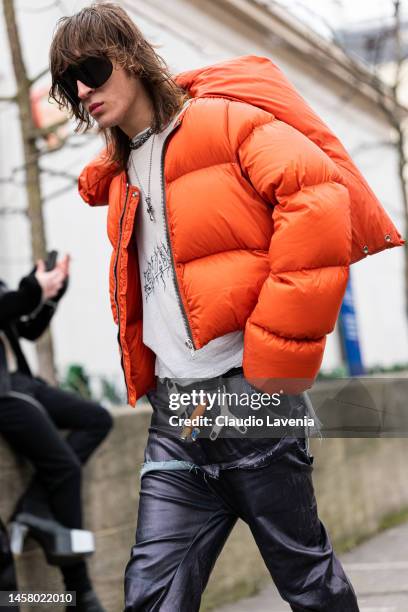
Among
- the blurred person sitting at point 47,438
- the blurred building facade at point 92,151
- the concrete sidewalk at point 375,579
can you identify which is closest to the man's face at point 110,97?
the blurred person sitting at point 47,438

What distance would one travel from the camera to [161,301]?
2.89 m

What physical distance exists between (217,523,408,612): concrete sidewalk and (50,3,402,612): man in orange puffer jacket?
2.41 metres

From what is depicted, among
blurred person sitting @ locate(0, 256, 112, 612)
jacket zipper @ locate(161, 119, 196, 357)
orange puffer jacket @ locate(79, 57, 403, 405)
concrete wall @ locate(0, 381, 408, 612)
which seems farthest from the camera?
concrete wall @ locate(0, 381, 408, 612)

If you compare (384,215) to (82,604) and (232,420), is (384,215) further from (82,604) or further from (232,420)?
(82,604)

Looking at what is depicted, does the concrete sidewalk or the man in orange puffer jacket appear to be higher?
the man in orange puffer jacket

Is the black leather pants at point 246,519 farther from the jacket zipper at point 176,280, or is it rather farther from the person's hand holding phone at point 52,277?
the person's hand holding phone at point 52,277

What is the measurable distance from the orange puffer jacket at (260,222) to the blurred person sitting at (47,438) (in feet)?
4.64

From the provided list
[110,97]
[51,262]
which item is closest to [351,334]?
[51,262]

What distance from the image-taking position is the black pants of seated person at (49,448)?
425 centimetres

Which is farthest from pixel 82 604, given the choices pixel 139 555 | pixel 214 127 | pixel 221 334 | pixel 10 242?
pixel 10 242

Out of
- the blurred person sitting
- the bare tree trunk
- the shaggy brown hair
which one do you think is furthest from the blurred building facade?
the shaggy brown hair

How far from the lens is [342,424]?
2936mm

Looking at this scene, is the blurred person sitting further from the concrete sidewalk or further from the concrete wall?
the concrete sidewalk

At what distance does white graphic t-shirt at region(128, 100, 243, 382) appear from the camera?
2.81 meters
